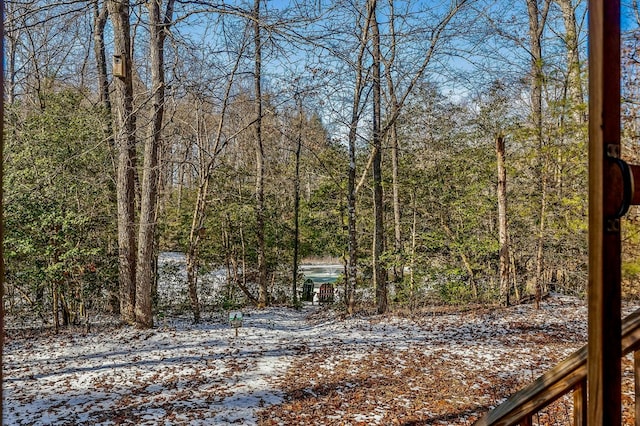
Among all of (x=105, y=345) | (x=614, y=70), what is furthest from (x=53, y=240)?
(x=614, y=70)

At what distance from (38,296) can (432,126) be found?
23.8 ft

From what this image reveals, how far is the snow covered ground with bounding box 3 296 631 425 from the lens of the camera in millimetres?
3191

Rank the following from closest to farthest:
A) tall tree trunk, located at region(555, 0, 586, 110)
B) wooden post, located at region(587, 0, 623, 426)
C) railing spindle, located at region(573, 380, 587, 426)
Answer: wooden post, located at region(587, 0, 623, 426)
railing spindle, located at region(573, 380, 587, 426)
tall tree trunk, located at region(555, 0, 586, 110)

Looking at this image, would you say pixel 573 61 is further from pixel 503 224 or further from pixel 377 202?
pixel 377 202

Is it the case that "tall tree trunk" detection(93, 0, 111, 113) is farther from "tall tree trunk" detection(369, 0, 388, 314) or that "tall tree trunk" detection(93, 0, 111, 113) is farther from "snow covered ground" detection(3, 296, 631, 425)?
"tall tree trunk" detection(369, 0, 388, 314)

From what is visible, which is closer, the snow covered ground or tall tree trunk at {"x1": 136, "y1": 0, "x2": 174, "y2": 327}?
the snow covered ground

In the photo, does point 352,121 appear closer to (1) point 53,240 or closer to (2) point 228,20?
(2) point 228,20

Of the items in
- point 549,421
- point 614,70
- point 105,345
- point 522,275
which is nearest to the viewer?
point 614,70

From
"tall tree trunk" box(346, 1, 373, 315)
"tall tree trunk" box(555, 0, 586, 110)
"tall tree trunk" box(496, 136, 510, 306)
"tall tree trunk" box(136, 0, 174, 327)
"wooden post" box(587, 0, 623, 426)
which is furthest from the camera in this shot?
"tall tree trunk" box(496, 136, 510, 306)

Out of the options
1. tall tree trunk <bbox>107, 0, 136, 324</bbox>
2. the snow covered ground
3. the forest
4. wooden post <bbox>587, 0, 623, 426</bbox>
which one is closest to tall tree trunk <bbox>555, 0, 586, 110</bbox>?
the forest

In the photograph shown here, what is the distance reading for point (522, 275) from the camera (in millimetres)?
7230

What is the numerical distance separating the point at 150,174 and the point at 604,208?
18.9 feet

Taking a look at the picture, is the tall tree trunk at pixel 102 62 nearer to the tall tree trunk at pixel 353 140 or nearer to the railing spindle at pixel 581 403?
the tall tree trunk at pixel 353 140

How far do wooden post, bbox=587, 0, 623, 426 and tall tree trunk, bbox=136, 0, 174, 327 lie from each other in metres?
5.31
